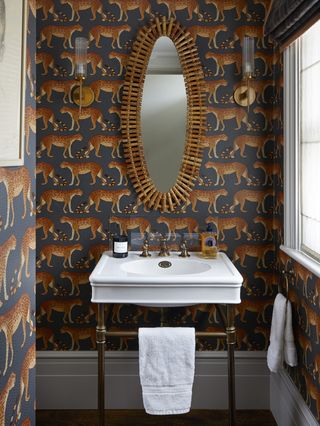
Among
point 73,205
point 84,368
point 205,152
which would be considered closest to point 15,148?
point 73,205

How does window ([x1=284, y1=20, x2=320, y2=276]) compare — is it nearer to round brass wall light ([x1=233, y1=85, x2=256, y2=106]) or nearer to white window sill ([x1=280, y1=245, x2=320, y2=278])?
white window sill ([x1=280, y1=245, x2=320, y2=278])

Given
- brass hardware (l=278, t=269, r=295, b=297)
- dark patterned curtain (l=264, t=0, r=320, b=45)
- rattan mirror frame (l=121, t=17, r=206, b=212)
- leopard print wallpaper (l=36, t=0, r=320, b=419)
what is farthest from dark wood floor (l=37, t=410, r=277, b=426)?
dark patterned curtain (l=264, t=0, r=320, b=45)

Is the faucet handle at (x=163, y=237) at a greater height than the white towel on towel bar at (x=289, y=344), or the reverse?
the faucet handle at (x=163, y=237)

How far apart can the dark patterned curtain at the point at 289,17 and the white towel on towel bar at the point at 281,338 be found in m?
1.27

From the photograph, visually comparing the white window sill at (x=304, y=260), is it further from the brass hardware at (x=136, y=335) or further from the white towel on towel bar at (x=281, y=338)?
the brass hardware at (x=136, y=335)

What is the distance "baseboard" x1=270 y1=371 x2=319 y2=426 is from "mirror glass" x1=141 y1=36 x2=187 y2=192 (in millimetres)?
1388

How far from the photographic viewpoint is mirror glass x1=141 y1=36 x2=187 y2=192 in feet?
9.04

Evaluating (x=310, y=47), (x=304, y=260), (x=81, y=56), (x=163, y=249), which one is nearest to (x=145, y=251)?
(x=163, y=249)

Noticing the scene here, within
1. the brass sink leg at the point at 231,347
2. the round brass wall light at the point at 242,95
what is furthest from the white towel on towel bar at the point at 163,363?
the round brass wall light at the point at 242,95

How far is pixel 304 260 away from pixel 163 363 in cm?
80

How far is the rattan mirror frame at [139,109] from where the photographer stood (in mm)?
2734

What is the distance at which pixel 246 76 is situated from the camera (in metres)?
2.66

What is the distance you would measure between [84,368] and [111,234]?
0.80 m

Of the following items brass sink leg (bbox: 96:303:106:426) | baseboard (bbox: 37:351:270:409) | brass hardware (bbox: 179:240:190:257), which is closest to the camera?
brass sink leg (bbox: 96:303:106:426)
